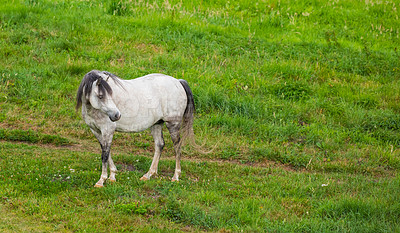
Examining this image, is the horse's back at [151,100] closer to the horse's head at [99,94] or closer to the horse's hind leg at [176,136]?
the horse's hind leg at [176,136]

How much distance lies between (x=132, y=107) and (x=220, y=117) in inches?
137

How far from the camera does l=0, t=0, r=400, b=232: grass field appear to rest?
243 inches

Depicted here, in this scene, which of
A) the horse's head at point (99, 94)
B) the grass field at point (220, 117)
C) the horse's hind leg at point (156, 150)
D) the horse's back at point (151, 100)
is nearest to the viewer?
the grass field at point (220, 117)

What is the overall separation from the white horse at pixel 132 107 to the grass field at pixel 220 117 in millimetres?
675

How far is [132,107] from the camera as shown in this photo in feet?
22.7

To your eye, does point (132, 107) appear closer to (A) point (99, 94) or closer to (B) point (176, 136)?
(A) point (99, 94)

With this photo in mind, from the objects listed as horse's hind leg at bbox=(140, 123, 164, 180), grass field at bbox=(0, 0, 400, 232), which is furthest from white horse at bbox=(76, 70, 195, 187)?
grass field at bbox=(0, 0, 400, 232)

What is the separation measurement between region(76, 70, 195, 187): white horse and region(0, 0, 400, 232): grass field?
675mm

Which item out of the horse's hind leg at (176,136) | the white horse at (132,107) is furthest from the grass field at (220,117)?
the white horse at (132,107)

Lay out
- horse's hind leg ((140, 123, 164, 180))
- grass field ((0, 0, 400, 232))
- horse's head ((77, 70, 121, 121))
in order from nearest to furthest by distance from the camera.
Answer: grass field ((0, 0, 400, 232)) < horse's head ((77, 70, 121, 121)) < horse's hind leg ((140, 123, 164, 180))

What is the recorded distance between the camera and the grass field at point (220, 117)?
6168 mm

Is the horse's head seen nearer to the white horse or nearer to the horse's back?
the white horse

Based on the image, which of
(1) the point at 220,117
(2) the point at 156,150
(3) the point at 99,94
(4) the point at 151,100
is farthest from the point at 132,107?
(1) the point at 220,117

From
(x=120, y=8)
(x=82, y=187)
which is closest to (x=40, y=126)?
(x=82, y=187)
